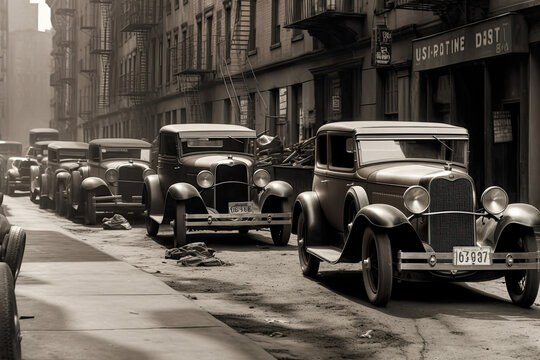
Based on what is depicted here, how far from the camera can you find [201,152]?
15.9m

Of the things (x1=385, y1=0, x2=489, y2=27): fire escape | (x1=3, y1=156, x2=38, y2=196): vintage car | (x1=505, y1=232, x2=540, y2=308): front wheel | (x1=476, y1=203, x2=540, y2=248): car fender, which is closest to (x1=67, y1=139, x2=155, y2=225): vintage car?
(x1=385, y1=0, x2=489, y2=27): fire escape

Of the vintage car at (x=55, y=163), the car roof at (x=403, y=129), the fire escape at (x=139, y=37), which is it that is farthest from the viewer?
the fire escape at (x=139, y=37)

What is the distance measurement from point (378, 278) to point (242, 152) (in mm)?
7590

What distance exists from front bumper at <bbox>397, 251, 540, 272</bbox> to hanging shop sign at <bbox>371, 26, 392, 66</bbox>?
39.8 ft

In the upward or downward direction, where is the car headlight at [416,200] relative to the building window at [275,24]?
downward

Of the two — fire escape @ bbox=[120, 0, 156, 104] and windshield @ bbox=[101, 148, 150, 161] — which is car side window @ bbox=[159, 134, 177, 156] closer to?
windshield @ bbox=[101, 148, 150, 161]

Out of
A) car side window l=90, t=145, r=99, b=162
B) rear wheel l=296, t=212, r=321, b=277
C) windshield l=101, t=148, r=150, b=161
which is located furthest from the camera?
car side window l=90, t=145, r=99, b=162

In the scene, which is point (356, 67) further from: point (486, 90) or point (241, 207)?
point (241, 207)

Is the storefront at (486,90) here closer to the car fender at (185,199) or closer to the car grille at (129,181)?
the car fender at (185,199)

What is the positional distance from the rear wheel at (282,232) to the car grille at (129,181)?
576 cm

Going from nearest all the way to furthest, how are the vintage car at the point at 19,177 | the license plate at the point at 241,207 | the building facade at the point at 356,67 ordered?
the license plate at the point at 241,207 → the building facade at the point at 356,67 → the vintage car at the point at 19,177

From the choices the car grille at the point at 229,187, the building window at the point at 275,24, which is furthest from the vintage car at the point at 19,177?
the car grille at the point at 229,187

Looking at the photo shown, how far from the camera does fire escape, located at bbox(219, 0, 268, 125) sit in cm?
3139

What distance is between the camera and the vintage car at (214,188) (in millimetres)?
14398
